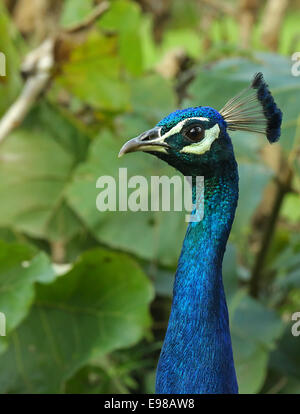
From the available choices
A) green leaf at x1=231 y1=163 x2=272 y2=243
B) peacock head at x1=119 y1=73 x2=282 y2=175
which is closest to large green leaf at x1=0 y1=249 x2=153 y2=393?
green leaf at x1=231 y1=163 x2=272 y2=243

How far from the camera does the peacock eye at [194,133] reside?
0.55 meters

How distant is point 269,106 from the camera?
56 cm

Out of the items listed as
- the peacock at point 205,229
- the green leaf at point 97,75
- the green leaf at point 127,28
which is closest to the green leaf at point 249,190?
the green leaf at point 97,75

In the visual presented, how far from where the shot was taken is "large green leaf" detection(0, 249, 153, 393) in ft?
4.18

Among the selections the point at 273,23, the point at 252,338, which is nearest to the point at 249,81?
the point at 252,338

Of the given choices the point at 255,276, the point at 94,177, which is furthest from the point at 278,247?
the point at 94,177

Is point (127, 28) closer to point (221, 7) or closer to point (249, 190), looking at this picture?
point (249, 190)

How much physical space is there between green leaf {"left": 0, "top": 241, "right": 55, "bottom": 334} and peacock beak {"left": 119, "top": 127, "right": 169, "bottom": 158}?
0.60 m

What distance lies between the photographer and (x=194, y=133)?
55cm

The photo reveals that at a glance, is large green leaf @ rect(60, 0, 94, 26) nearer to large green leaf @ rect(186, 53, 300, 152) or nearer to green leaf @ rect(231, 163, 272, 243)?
large green leaf @ rect(186, 53, 300, 152)

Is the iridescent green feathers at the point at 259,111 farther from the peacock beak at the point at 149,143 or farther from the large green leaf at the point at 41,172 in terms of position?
the large green leaf at the point at 41,172
